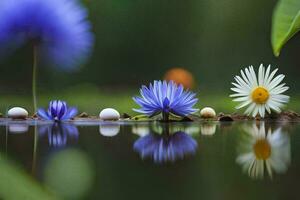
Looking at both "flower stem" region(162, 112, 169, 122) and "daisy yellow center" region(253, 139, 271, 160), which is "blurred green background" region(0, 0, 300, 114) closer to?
"flower stem" region(162, 112, 169, 122)

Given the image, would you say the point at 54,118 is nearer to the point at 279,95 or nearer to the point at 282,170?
the point at 279,95

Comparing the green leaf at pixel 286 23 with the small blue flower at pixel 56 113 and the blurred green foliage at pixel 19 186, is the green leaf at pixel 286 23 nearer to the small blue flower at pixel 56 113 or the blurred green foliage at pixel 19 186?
the small blue flower at pixel 56 113

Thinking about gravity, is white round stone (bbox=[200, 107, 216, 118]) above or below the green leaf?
below

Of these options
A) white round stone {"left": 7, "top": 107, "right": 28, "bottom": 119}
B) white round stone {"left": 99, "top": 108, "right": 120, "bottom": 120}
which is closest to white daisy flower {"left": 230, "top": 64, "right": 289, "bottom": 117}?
white round stone {"left": 99, "top": 108, "right": 120, "bottom": 120}

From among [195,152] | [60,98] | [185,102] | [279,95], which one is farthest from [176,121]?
[195,152]

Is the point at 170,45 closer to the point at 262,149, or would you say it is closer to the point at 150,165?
the point at 262,149
